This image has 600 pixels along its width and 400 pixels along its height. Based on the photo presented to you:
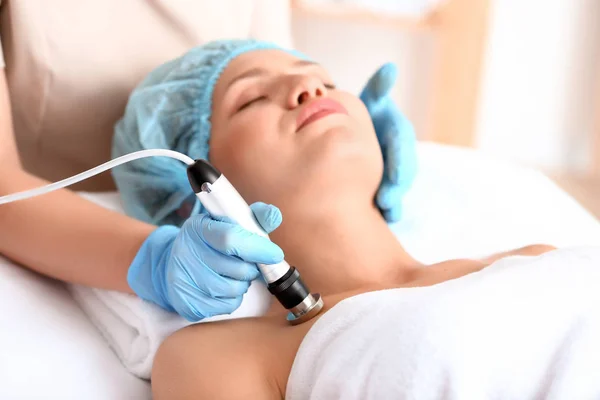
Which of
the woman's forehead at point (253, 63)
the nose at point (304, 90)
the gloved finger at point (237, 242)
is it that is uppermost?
the woman's forehead at point (253, 63)

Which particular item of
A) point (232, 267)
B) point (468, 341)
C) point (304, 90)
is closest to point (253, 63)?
point (304, 90)

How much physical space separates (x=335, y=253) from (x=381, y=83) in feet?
1.34

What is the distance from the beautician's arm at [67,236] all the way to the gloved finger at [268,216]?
8.0 inches

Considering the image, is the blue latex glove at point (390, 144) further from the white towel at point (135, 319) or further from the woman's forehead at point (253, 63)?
the white towel at point (135, 319)

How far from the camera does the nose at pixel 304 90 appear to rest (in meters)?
1.03

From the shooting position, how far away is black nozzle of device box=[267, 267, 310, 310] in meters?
0.78

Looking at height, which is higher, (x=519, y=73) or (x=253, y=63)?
(x=253, y=63)

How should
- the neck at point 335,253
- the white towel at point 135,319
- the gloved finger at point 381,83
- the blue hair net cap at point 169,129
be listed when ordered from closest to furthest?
1. the white towel at point 135,319
2. the neck at point 335,253
3. the blue hair net cap at point 169,129
4. the gloved finger at point 381,83

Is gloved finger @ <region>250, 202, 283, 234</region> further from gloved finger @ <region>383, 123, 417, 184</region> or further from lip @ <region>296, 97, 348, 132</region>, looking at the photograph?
gloved finger @ <region>383, 123, 417, 184</region>

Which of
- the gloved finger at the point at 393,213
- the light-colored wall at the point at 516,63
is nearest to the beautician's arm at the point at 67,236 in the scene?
the gloved finger at the point at 393,213

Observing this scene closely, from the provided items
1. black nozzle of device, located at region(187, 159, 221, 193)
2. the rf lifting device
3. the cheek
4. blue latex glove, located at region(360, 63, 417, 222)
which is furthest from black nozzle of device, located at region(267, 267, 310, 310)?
blue latex glove, located at region(360, 63, 417, 222)

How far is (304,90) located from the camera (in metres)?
1.04

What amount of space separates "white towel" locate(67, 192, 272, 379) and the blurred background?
70.7 inches

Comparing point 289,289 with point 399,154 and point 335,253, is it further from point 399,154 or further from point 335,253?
point 399,154
